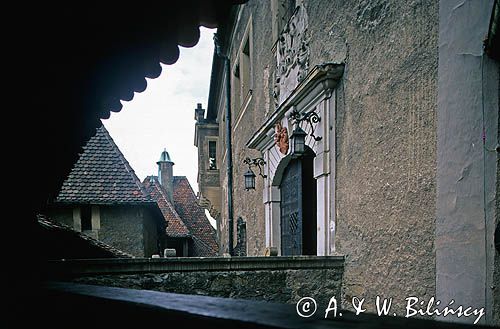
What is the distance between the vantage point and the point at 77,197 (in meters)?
10.8

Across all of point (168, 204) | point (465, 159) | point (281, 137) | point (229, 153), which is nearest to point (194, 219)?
point (168, 204)

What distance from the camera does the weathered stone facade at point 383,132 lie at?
2818 mm

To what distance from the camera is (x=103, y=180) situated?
37.1ft

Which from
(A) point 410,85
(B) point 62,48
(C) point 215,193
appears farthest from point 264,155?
(C) point 215,193

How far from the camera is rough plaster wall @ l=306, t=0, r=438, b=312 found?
316cm

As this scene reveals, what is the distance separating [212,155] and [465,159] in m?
16.0

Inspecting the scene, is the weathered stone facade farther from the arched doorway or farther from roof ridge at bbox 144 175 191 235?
roof ridge at bbox 144 175 191 235

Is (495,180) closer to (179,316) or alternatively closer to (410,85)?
(410,85)

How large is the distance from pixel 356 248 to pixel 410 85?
173 centimetres

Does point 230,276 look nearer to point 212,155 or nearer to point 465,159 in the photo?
point 465,159

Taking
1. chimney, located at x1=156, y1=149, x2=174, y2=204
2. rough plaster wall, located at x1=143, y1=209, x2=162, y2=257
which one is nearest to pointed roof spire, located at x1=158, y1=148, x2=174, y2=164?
chimney, located at x1=156, y1=149, x2=174, y2=204

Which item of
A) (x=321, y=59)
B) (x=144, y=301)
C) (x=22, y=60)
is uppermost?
(x=321, y=59)

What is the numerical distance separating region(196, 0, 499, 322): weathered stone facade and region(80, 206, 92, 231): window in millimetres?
6890

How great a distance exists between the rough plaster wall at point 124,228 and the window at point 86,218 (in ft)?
1.16
